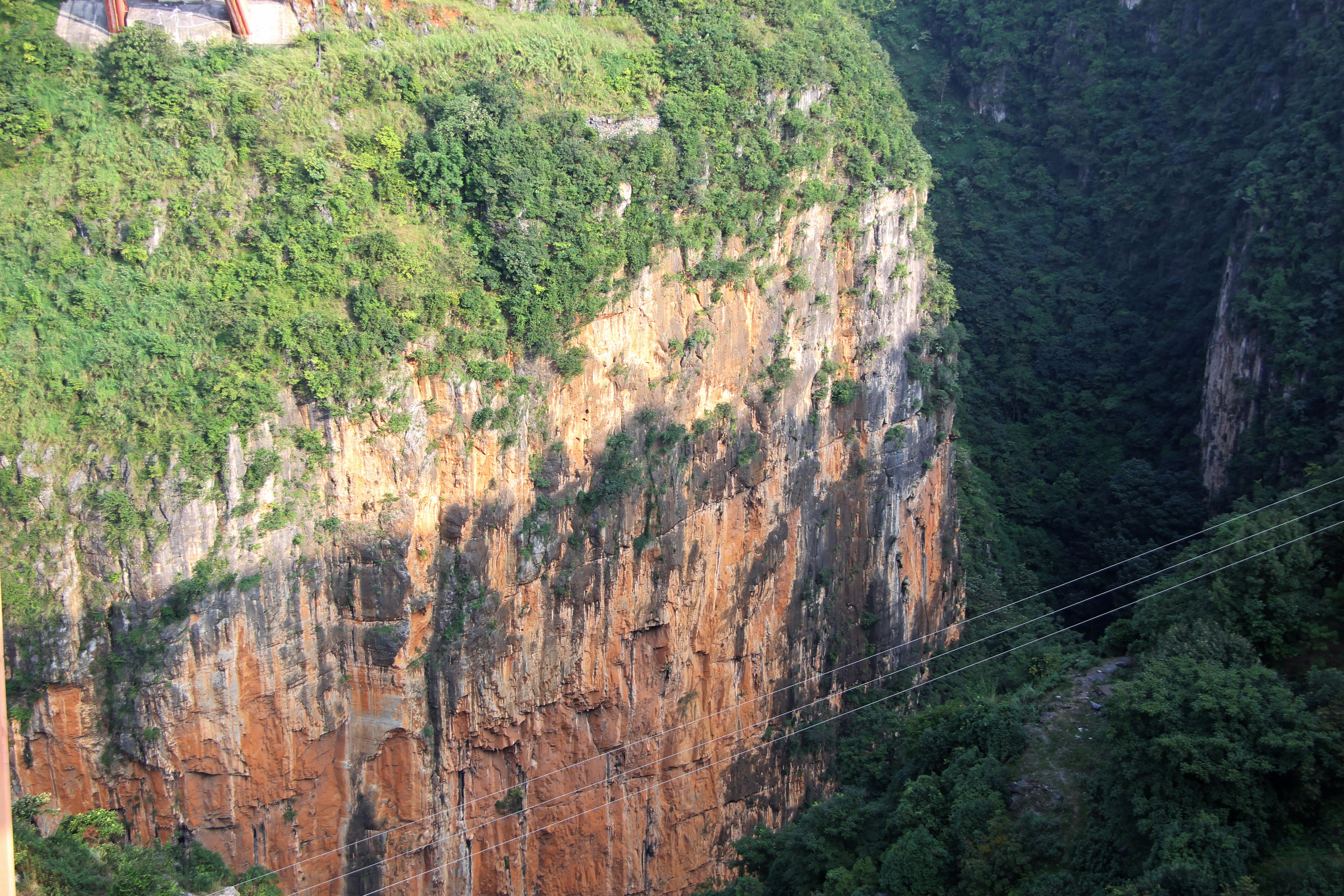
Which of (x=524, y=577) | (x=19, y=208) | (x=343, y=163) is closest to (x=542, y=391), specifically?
(x=524, y=577)

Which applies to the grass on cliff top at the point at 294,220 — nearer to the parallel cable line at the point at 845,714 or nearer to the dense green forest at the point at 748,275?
the dense green forest at the point at 748,275

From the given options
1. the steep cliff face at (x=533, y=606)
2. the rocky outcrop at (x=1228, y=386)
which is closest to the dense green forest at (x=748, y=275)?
the rocky outcrop at (x=1228, y=386)

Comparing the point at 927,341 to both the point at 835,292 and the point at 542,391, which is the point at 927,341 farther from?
the point at 542,391

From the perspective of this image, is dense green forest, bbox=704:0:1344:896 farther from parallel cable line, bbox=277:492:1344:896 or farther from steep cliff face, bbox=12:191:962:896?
steep cliff face, bbox=12:191:962:896

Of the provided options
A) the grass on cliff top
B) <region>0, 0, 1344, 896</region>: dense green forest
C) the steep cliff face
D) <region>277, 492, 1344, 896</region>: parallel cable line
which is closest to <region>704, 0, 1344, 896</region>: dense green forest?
<region>0, 0, 1344, 896</region>: dense green forest

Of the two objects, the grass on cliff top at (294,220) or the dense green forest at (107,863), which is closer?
the dense green forest at (107,863)

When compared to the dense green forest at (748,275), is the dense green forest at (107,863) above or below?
below
